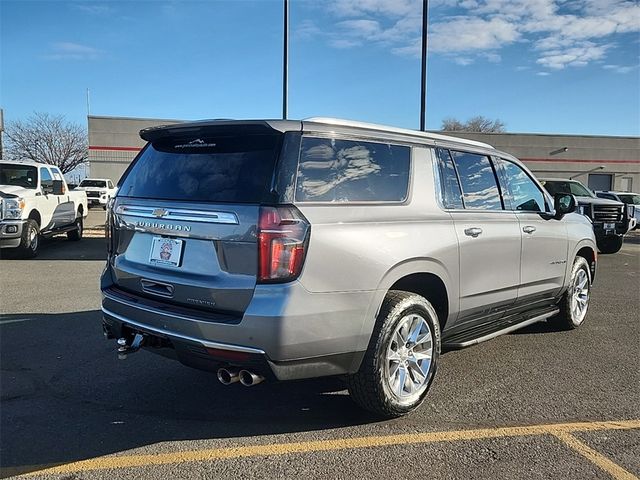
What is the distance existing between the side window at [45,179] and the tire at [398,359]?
10933 millimetres

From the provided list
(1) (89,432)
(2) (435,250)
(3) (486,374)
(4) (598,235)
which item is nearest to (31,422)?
(1) (89,432)

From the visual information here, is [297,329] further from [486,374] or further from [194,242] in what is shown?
[486,374]

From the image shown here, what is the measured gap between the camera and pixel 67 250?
12.8 meters

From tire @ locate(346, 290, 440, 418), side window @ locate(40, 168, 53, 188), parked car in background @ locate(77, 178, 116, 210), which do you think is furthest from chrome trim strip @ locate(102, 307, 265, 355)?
parked car in background @ locate(77, 178, 116, 210)

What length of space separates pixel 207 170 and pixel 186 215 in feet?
1.10

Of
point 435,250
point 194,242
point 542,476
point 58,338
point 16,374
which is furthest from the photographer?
point 58,338

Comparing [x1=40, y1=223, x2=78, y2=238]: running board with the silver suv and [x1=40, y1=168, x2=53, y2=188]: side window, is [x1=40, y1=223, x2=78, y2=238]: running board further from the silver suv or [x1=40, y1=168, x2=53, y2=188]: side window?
the silver suv

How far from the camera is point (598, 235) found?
45.5 ft

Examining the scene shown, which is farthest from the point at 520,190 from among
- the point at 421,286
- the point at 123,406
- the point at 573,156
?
the point at 573,156

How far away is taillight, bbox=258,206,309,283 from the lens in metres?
3.01

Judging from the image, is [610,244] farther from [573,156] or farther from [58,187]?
[573,156]

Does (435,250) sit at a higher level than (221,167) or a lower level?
lower

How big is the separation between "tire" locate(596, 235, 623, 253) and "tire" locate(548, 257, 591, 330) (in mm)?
9292

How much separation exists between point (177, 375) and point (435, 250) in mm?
2331
